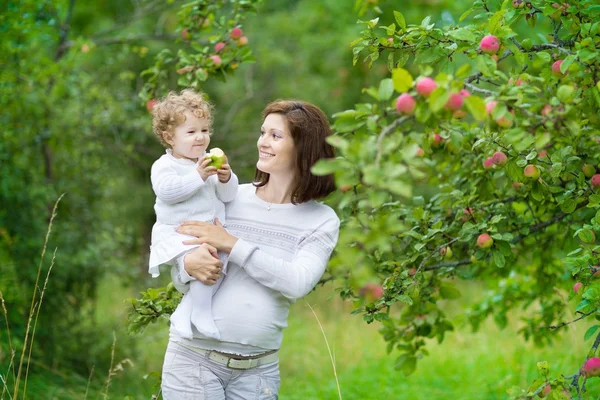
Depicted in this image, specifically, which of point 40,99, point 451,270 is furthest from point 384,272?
point 40,99

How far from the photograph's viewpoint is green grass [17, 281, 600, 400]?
15.6 ft

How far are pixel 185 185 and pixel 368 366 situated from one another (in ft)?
12.9

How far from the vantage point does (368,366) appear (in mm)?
5859

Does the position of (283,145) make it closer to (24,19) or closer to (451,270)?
(451,270)

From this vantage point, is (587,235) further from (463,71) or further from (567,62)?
(463,71)

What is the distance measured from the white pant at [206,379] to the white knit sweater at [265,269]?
0.06m

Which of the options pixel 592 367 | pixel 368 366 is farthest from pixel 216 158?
pixel 368 366

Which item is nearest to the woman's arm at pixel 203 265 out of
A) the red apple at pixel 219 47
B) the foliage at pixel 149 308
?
the foliage at pixel 149 308

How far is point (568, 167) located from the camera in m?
2.68

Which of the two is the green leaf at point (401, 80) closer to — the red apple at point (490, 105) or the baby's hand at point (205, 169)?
the red apple at point (490, 105)

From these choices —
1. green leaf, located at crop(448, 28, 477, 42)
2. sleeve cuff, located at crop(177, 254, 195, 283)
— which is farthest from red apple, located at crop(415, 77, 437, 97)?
sleeve cuff, located at crop(177, 254, 195, 283)

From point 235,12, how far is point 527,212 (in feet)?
5.36

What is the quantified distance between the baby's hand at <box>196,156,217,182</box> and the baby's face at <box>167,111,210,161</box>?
0.10 meters

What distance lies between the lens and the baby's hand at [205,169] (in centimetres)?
229
